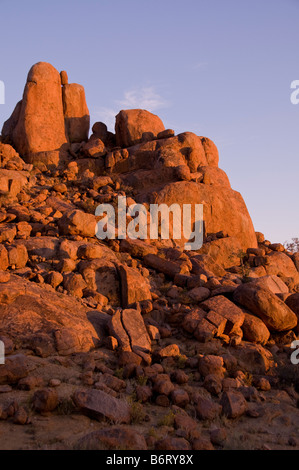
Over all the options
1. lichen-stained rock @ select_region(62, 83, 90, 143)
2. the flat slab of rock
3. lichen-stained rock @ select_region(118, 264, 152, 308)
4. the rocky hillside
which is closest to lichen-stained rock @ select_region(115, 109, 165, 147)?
the rocky hillside

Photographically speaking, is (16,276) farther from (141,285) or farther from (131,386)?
(131,386)

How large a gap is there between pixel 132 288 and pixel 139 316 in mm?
1288

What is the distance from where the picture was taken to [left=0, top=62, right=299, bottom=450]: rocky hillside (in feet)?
16.8

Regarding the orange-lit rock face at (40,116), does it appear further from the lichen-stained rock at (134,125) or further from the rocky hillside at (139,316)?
the lichen-stained rock at (134,125)

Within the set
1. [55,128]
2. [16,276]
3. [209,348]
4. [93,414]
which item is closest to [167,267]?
[209,348]

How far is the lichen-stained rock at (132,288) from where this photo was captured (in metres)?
9.60

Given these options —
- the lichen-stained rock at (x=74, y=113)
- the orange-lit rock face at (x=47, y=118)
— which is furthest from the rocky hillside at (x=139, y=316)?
the lichen-stained rock at (x=74, y=113)

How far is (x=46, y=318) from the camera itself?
7.53m

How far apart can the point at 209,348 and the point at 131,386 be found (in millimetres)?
2373

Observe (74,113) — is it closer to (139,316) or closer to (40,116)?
(40,116)

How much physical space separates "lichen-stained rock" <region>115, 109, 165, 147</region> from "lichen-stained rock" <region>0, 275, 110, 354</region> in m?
12.3

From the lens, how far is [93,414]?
5.02 meters

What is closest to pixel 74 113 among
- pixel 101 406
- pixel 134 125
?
pixel 134 125

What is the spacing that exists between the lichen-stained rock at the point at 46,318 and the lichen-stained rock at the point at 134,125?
12.3m
